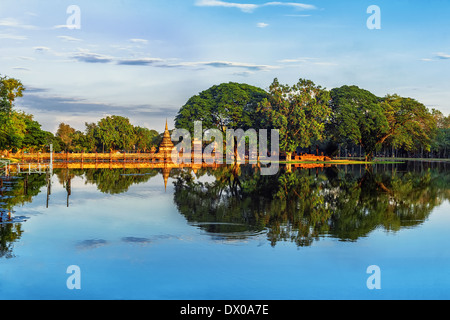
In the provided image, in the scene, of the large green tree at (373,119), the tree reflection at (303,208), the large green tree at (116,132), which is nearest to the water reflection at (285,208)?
the tree reflection at (303,208)

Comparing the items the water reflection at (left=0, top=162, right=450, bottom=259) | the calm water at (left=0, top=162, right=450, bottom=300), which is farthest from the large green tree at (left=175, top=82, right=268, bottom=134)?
the calm water at (left=0, top=162, right=450, bottom=300)

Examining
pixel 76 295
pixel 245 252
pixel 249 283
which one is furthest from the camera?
pixel 245 252

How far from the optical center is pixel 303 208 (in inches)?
868

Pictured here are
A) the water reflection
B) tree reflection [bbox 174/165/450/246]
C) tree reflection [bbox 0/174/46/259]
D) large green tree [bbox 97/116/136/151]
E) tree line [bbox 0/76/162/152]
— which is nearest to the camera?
tree reflection [bbox 0/174/46/259]

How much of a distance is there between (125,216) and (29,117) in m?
72.8

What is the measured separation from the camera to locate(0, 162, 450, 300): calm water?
10.5 m

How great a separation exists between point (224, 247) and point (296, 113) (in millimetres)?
60987

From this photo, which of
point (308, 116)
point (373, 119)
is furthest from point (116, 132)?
point (373, 119)

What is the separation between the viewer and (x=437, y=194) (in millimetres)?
30094

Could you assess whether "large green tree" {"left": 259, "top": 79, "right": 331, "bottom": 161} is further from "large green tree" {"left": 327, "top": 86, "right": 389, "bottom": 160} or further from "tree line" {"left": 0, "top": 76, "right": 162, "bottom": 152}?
"tree line" {"left": 0, "top": 76, "right": 162, "bottom": 152}

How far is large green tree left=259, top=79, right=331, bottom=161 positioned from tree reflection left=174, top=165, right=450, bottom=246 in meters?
38.8

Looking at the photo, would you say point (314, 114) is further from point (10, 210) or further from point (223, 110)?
point (10, 210)
